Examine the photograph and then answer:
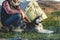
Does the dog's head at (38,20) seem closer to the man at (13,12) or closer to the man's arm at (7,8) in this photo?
the man at (13,12)

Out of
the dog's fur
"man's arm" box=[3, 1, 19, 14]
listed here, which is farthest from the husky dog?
"man's arm" box=[3, 1, 19, 14]

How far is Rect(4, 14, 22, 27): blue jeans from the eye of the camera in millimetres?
1989

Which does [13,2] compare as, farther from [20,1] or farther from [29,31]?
[29,31]

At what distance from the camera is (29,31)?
6.51ft

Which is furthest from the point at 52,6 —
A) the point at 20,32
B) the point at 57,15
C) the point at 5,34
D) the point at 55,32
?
the point at 5,34

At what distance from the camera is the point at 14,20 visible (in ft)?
6.56

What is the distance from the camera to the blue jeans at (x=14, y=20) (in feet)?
6.53

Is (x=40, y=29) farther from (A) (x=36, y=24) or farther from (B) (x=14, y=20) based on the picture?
(B) (x=14, y=20)

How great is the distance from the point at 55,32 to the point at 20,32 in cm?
32

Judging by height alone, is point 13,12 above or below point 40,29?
above

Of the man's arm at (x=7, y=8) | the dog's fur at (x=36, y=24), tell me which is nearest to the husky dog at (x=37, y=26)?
the dog's fur at (x=36, y=24)

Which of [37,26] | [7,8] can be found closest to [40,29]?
[37,26]

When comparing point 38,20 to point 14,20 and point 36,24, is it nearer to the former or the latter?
point 36,24

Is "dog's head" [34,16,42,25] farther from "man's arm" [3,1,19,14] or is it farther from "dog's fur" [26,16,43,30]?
"man's arm" [3,1,19,14]
